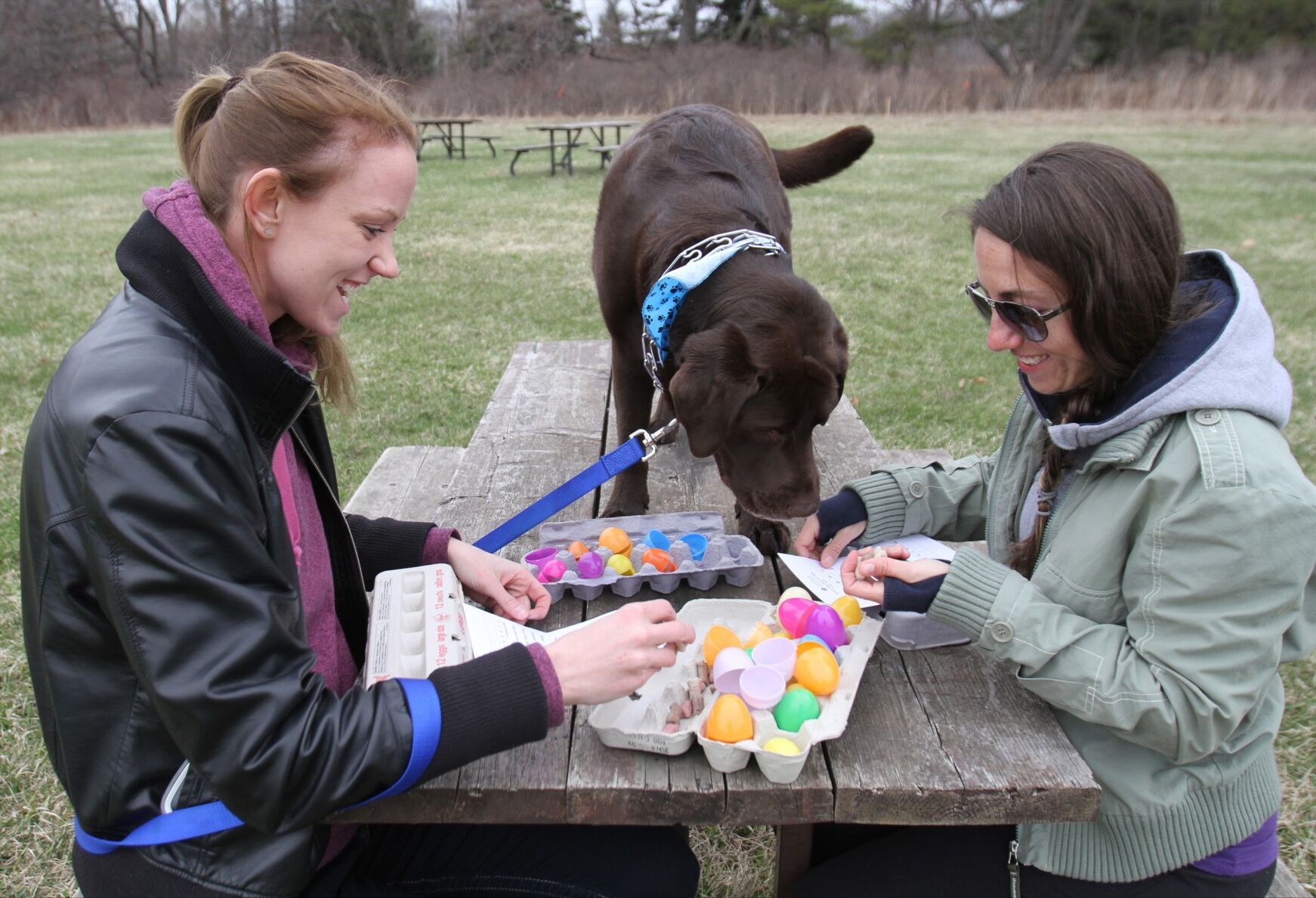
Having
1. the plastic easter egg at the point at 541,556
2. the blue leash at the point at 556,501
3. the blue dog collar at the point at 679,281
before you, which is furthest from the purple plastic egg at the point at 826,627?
the blue dog collar at the point at 679,281

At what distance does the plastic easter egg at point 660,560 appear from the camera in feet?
7.30

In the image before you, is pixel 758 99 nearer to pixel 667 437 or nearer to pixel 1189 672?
pixel 667 437

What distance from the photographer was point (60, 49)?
39188 mm

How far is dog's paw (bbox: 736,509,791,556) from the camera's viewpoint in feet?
9.41

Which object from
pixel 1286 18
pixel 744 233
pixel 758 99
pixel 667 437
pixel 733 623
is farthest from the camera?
pixel 1286 18

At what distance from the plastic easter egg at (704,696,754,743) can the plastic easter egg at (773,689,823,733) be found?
6 centimetres

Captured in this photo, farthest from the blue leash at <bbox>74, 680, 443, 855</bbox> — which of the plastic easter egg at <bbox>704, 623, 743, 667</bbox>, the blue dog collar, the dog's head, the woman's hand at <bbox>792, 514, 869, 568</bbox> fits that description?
the blue dog collar

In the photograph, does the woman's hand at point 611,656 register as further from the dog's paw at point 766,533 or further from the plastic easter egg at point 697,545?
the dog's paw at point 766,533

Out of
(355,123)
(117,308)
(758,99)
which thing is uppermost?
(355,123)

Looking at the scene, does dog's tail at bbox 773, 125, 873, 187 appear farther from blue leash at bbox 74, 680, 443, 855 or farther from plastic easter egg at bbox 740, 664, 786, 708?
blue leash at bbox 74, 680, 443, 855

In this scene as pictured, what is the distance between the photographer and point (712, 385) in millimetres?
2818

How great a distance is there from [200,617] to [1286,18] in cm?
4611

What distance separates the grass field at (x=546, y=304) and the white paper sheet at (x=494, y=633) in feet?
3.87

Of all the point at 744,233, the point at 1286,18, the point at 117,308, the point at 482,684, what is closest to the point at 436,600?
the point at 482,684
